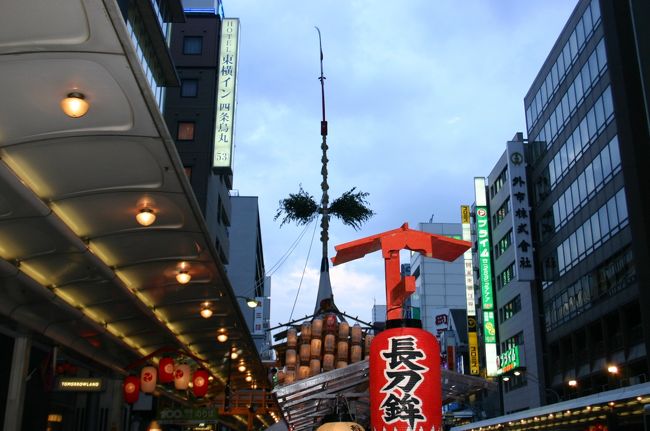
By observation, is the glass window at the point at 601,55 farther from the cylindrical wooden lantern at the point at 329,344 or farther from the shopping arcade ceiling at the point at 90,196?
the cylindrical wooden lantern at the point at 329,344

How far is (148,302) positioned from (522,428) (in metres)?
13.8

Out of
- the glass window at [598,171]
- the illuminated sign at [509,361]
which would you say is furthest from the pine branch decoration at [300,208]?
the illuminated sign at [509,361]

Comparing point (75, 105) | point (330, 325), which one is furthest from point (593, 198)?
point (75, 105)

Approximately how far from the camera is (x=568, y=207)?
4800 centimetres

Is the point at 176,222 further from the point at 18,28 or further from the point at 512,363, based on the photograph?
the point at 512,363

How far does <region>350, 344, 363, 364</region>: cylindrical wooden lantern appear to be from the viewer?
14.4 meters

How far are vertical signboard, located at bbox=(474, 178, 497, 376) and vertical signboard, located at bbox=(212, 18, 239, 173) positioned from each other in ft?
91.4

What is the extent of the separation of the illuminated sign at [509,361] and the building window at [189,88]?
31.9m

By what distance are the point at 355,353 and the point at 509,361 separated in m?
45.8

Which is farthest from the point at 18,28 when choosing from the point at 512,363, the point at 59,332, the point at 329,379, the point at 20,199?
the point at 512,363

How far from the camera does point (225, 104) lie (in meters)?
39.3

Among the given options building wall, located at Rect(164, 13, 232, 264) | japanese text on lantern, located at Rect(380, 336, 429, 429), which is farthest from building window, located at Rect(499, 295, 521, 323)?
japanese text on lantern, located at Rect(380, 336, 429, 429)

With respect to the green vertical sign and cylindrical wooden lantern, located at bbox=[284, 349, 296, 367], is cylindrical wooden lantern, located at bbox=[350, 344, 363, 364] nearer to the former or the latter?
cylindrical wooden lantern, located at bbox=[284, 349, 296, 367]

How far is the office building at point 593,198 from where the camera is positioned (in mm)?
37781
